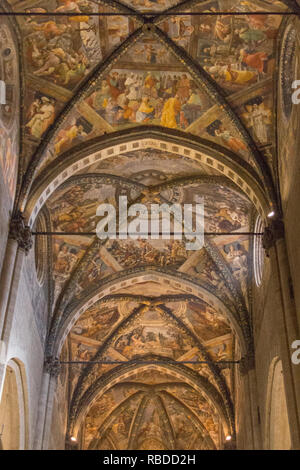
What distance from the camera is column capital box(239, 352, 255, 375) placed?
17777 millimetres

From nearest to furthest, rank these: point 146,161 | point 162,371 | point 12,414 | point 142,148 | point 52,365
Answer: point 12,414 < point 142,148 < point 146,161 < point 52,365 < point 162,371

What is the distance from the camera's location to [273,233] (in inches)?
525

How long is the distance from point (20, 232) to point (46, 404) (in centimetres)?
603

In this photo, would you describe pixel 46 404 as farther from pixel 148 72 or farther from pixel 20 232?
pixel 148 72

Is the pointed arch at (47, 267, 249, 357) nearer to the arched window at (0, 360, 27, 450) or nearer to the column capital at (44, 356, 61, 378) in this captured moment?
the column capital at (44, 356, 61, 378)

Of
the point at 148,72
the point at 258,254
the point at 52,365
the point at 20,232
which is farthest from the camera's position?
the point at 52,365

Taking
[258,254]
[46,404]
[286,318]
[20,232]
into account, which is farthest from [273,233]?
[46,404]

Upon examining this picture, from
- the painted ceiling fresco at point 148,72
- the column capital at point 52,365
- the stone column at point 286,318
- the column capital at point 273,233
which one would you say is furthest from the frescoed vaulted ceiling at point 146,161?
the stone column at point 286,318

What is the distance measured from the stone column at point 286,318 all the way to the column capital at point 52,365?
25.8 ft

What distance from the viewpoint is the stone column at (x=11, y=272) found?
12234 millimetres

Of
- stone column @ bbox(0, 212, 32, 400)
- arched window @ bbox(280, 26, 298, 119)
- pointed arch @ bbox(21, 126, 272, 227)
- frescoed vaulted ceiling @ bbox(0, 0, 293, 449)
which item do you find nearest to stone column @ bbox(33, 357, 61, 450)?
frescoed vaulted ceiling @ bbox(0, 0, 293, 449)

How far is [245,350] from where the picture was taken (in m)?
18.2
